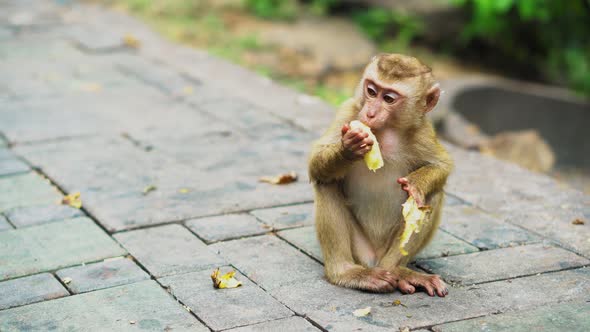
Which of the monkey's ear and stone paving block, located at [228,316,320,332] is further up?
the monkey's ear

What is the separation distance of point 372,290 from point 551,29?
6393 millimetres

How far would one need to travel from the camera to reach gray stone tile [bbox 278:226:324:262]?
4680mm

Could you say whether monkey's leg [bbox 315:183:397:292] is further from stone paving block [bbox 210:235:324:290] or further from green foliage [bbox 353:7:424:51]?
green foliage [bbox 353:7:424:51]

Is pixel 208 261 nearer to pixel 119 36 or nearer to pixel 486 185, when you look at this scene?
pixel 486 185

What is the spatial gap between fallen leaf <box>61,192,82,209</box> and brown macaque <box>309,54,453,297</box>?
5.31 ft

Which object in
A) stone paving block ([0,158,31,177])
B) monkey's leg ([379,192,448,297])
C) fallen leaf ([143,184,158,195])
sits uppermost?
monkey's leg ([379,192,448,297])

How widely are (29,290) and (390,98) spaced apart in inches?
70.5

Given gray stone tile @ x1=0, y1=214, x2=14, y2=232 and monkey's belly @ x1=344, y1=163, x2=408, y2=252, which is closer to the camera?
monkey's belly @ x1=344, y1=163, x2=408, y2=252

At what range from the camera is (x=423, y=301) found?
412 cm

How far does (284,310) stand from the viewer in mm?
3977

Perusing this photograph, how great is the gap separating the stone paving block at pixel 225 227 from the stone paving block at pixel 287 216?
0.07m

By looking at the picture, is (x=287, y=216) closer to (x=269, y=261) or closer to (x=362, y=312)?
(x=269, y=261)

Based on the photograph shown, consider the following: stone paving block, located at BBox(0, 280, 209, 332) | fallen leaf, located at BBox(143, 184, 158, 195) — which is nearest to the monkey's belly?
stone paving block, located at BBox(0, 280, 209, 332)

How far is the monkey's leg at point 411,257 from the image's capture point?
165 inches
